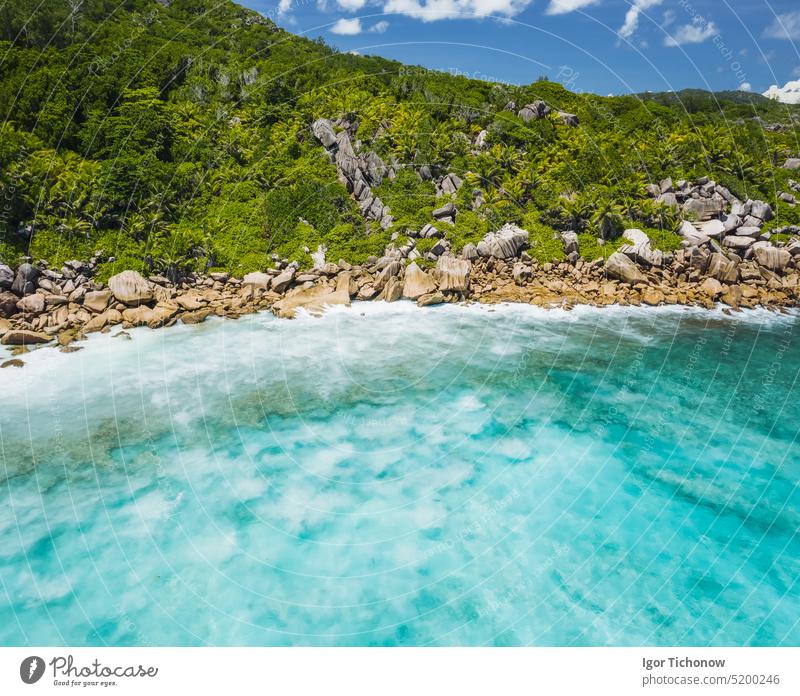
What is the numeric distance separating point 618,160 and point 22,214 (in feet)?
140

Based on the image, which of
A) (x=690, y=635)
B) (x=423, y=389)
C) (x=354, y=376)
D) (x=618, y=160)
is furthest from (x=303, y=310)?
(x=618, y=160)

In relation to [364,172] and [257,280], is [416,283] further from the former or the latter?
[364,172]

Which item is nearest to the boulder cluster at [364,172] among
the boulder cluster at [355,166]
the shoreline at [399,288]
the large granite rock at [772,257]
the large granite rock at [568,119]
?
the boulder cluster at [355,166]

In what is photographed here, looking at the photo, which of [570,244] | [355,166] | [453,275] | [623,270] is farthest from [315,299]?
[623,270]

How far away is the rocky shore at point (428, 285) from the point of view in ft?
72.5

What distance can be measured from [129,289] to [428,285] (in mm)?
15608

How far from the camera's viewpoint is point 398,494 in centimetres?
1239

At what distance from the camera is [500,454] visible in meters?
14.0

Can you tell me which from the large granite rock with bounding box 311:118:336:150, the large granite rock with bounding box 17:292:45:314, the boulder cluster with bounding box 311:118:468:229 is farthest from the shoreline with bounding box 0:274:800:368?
the large granite rock with bounding box 311:118:336:150

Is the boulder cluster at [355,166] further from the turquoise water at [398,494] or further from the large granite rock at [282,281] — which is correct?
the turquoise water at [398,494]

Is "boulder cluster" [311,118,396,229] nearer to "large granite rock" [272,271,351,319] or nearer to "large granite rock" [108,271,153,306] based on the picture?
"large granite rock" [272,271,351,319]

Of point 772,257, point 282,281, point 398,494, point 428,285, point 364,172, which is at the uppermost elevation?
point 364,172

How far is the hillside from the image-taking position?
28.1 metres

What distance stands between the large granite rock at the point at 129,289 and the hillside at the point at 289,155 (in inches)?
86.1
